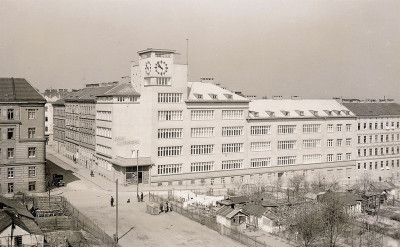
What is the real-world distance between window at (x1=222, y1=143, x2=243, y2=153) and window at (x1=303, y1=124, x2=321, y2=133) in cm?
1531

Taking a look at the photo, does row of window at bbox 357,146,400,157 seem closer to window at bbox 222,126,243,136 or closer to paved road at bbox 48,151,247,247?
window at bbox 222,126,243,136

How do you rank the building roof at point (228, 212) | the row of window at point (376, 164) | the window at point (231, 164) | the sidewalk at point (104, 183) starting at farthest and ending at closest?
1. the row of window at point (376, 164)
2. the window at point (231, 164)
3. the sidewalk at point (104, 183)
4. the building roof at point (228, 212)

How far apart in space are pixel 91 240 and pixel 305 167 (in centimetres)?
5523

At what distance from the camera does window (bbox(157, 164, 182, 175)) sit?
253 ft

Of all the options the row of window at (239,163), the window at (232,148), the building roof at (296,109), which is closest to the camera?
the row of window at (239,163)

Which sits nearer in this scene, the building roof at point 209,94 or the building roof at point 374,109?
the building roof at point 209,94

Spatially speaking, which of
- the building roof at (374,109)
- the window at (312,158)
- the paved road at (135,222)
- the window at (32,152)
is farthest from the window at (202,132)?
the building roof at (374,109)

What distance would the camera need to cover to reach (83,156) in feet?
317

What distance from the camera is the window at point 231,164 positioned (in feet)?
273

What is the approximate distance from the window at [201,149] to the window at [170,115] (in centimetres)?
563

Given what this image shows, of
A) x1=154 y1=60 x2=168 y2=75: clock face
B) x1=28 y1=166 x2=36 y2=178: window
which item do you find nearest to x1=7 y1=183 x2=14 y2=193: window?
x1=28 y1=166 x2=36 y2=178: window

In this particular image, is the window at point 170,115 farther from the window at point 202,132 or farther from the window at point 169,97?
the window at point 202,132

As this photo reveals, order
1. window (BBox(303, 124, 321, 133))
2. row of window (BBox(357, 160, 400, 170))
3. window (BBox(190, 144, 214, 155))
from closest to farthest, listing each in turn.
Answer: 1. window (BBox(190, 144, 214, 155))
2. window (BBox(303, 124, 321, 133))
3. row of window (BBox(357, 160, 400, 170))

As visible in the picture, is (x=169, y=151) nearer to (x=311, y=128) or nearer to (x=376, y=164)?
(x=311, y=128)
